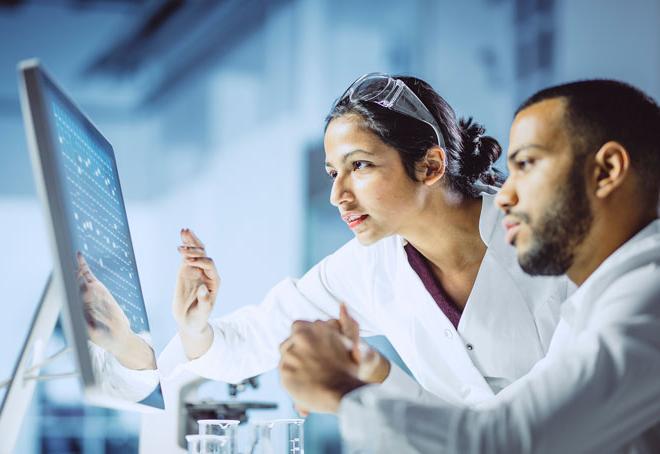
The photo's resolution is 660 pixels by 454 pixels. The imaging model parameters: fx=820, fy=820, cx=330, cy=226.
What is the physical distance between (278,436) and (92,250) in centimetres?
42

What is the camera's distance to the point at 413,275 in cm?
187

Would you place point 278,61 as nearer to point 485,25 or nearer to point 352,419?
point 485,25

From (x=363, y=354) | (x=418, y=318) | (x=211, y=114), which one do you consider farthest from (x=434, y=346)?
(x=211, y=114)

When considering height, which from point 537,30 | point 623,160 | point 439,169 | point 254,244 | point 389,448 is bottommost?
point 389,448

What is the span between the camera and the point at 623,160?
1.01 metres

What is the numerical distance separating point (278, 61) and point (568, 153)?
149 inches

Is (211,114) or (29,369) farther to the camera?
(211,114)

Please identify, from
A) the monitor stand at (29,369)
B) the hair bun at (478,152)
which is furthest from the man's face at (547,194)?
the hair bun at (478,152)

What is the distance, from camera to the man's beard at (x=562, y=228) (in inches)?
39.8

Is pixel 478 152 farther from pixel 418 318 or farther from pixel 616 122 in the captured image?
pixel 616 122

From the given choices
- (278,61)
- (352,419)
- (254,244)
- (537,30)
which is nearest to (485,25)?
(537,30)

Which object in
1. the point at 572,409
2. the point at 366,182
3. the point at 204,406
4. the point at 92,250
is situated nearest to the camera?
the point at 572,409

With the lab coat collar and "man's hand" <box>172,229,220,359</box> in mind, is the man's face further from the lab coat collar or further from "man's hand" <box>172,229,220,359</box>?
"man's hand" <box>172,229,220,359</box>

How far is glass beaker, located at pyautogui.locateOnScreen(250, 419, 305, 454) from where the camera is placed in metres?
1.22
